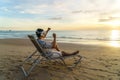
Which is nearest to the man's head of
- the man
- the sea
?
the man

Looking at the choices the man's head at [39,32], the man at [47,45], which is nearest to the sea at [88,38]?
the man at [47,45]

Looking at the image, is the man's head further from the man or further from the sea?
the sea

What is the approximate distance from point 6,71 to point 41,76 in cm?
118

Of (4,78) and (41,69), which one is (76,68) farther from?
(4,78)

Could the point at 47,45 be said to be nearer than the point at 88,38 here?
Yes

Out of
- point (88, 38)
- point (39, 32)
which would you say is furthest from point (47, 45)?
point (88, 38)

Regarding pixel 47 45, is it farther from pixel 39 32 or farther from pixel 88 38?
pixel 88 38

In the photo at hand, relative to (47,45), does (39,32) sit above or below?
above

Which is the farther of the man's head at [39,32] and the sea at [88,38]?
the sea at [88,38]

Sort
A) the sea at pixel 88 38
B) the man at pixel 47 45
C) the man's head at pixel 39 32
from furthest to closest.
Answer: the sea at pixel 88 38 < the man's head at pixel 39 32 < the man at pixel 47 45

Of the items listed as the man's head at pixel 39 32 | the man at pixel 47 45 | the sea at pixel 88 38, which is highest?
the man's head at pixel 39 32

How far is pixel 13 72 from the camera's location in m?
5.49

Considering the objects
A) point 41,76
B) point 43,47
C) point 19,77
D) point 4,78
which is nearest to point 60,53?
point 43,47

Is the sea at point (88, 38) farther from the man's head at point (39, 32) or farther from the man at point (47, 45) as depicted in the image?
the man's head at point (39, 32)
